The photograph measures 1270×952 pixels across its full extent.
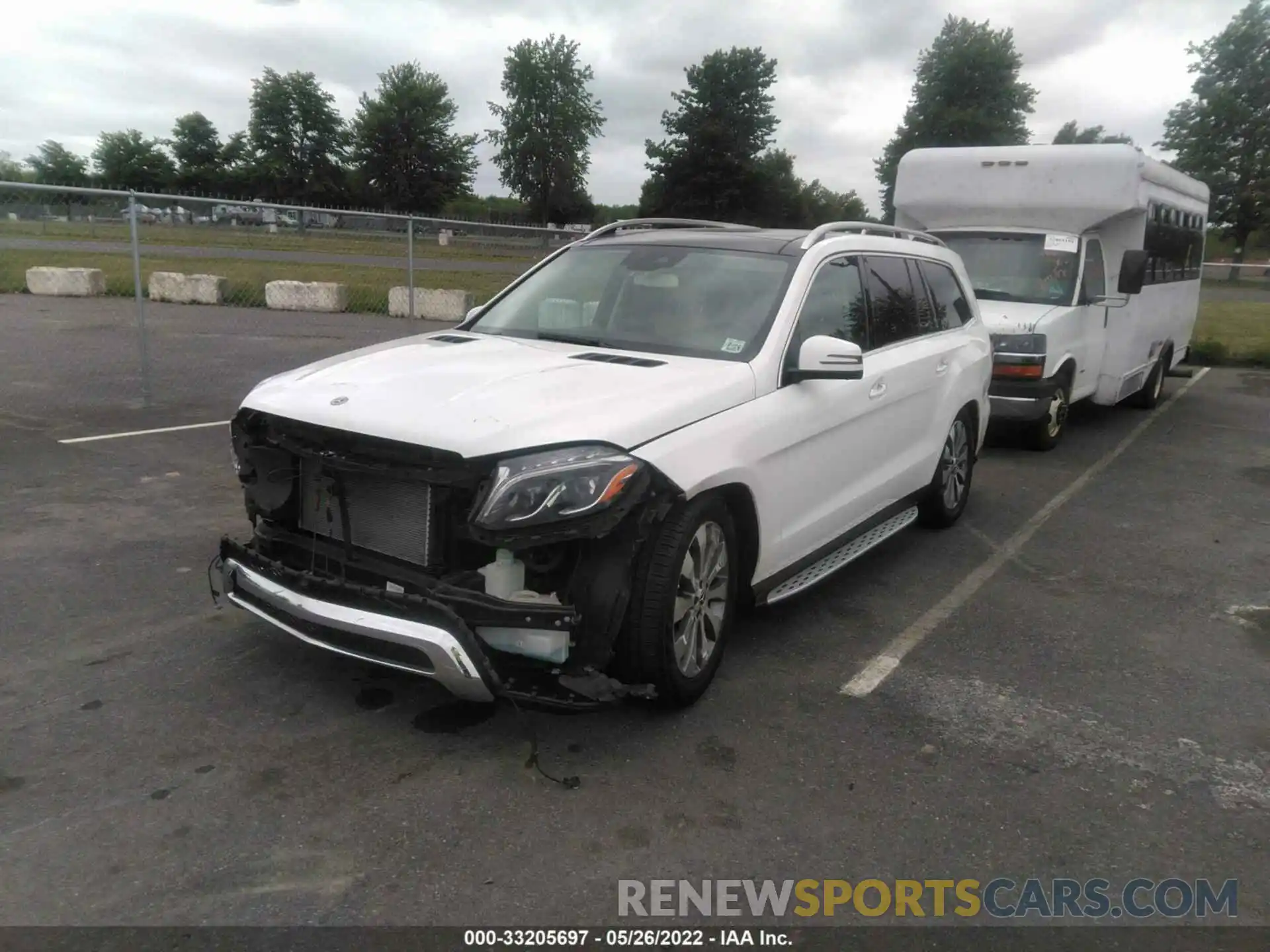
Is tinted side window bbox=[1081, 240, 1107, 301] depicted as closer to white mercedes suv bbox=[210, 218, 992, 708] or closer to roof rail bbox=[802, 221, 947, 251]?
roof rail bbox=[802, 221, 947, 251]

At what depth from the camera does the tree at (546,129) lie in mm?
82125

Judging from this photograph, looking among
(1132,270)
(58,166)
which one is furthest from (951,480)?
(58,166)

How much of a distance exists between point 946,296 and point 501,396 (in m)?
3.85

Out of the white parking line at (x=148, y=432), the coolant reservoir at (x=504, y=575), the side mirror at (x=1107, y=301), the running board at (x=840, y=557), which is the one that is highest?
the side mirror at (x=1107, y=301)

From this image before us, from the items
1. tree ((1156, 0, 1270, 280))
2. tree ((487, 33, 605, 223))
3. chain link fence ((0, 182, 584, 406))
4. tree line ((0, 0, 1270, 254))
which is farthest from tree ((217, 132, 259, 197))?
chain link fence ((0, 182, 584, 406))

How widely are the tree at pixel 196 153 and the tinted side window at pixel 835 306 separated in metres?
87.3

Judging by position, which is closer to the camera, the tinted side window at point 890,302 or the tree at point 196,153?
the tinted side window at point 890,302

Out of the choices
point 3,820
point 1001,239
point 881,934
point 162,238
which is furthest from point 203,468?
point 1001,239

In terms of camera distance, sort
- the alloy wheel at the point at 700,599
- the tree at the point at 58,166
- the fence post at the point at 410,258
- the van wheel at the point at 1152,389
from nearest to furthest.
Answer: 1. the alloy wheel at the point at 700,599
2. the fence post at the point at 410,258
3. the van wheel at the point at 1152,389
4. the tree at the point at 58,166

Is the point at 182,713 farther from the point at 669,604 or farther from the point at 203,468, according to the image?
the point at 203,468

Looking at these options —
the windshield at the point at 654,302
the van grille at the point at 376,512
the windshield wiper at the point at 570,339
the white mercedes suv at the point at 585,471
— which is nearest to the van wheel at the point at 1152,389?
the white mercedes suv at the point at 585,471

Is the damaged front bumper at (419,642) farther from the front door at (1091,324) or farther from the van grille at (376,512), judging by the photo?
the front door at (1091,324)

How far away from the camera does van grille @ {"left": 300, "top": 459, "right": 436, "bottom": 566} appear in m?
3.59

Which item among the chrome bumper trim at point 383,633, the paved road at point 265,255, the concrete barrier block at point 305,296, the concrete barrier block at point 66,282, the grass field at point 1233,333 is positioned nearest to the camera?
the chrome bumper trim at point 383,633
